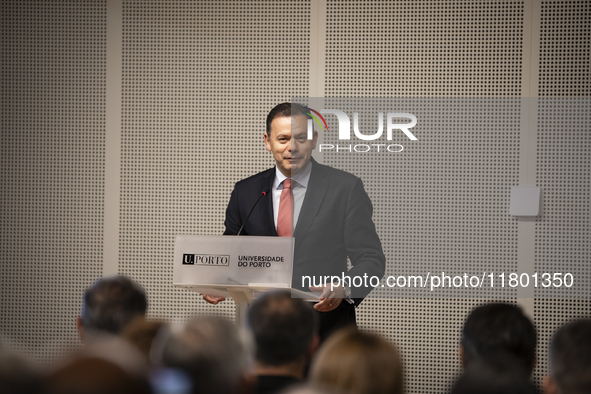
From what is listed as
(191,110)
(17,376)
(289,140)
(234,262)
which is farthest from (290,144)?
(17,376)

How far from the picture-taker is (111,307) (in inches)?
89.1

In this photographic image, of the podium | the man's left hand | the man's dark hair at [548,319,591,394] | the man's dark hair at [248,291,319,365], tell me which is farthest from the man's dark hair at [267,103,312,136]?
the man's dark hair at [548,319,591,394]

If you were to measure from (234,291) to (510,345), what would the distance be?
1.37m

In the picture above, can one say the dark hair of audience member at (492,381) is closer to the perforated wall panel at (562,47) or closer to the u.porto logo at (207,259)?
the u.porto logo at (207,259)

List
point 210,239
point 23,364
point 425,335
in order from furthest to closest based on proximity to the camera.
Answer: point 425,335
point 210,239
point 23,364

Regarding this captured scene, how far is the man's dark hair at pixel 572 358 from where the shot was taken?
5.18 ft

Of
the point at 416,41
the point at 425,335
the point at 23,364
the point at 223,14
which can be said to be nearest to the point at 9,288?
the point at 223,14

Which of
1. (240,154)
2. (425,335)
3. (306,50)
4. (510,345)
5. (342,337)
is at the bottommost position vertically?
(425,335)

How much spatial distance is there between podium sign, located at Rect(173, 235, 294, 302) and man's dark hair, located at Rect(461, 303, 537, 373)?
3.05 ft

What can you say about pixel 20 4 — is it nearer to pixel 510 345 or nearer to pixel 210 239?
pixel 210 239

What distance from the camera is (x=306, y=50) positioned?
16.9 ft

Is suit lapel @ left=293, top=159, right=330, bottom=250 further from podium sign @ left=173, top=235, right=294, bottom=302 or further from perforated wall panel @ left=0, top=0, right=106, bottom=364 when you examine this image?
perforated wall panel @ left=0, top=0, right=106, bottom=364

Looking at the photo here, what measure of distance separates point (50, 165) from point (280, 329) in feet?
13.6

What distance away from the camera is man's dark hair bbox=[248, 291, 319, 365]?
1.88 metres
